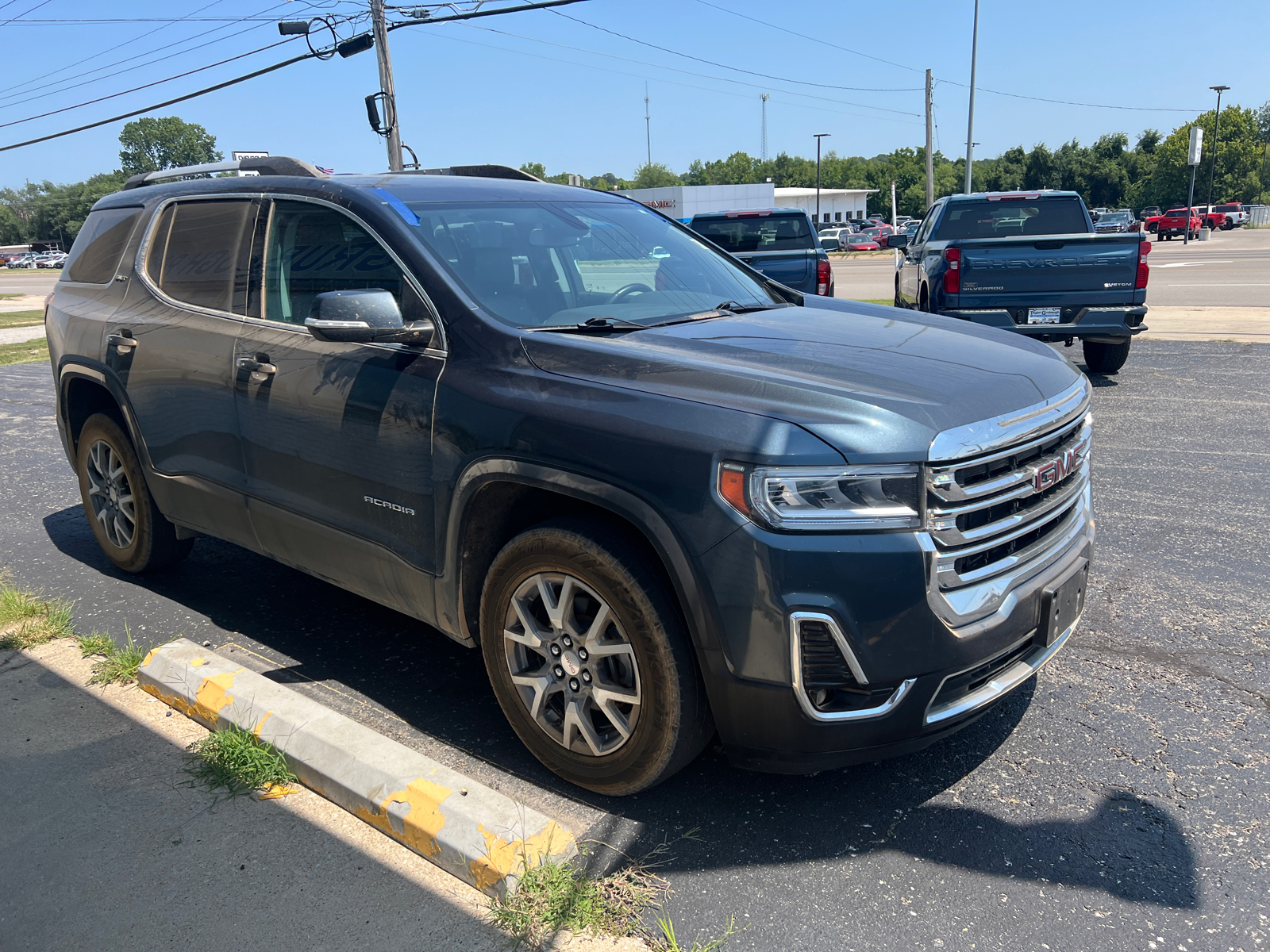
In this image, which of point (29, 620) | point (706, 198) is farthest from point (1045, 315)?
point (706, 198)

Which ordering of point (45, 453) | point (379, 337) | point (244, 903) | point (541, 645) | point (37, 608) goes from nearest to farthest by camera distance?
point (244, 903), point (541, 645), point (379, 337), point (37, 608), point (45, 453)

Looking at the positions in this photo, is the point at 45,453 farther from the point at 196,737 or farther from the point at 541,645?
the point at 541,645

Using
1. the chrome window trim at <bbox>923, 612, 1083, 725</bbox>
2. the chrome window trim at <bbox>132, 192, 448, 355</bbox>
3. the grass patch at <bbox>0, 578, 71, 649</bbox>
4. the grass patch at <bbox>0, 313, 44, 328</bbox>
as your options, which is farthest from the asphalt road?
the grass patch at <bbox>0, 313, 44, 328</bbox>

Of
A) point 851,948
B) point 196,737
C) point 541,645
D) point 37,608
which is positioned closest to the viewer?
point 851,948

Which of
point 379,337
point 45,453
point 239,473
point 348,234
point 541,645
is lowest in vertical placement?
point 45,453

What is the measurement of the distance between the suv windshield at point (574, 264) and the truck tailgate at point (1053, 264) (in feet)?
18.5

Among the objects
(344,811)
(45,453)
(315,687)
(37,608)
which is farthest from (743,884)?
(45,453)

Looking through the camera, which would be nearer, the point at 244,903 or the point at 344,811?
the point at 244,903

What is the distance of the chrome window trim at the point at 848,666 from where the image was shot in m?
2.41

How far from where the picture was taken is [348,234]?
3.58m

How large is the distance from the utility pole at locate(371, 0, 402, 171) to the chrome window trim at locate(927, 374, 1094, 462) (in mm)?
21652

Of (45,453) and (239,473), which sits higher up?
(239,473)

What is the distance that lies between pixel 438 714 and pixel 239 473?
1326mm

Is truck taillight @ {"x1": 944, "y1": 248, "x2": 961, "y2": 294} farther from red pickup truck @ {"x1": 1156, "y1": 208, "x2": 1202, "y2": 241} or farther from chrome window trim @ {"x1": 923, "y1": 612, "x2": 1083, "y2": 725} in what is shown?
red pickup truck @ {"x1": 1156, "y1": 208, "x2": 1202, "y2": 241}
